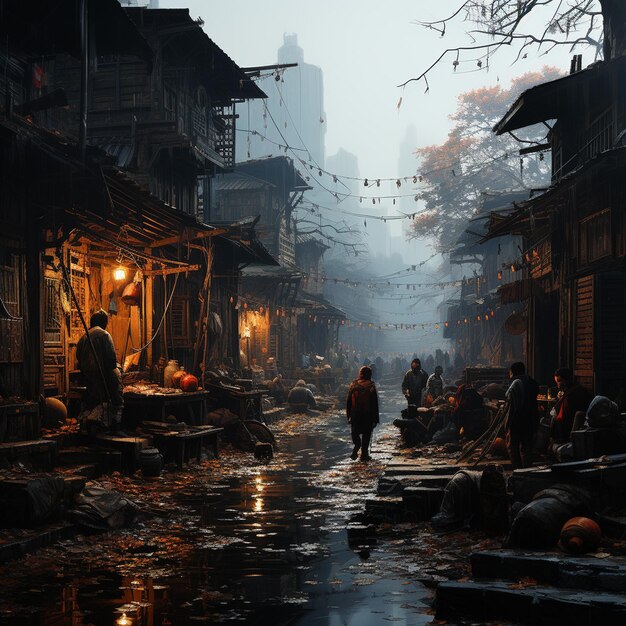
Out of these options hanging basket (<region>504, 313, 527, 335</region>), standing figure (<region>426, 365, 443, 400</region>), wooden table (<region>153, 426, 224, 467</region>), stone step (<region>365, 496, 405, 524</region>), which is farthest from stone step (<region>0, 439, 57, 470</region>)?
standing figure (<region>426, 365, 443, 400</region>)

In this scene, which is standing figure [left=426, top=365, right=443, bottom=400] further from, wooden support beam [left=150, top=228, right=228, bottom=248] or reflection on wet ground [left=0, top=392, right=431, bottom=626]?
reflection on wet ground [left=0, top=392, right=431, bottom=626]

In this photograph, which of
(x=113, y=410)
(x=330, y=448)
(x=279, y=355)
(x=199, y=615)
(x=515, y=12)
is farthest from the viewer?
(x=279, y=355)

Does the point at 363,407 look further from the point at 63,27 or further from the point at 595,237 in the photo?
the point at 63,27

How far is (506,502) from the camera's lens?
33.4 ft

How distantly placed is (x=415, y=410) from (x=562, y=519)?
1414cm

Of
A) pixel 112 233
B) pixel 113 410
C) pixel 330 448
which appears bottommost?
pixel 330 448

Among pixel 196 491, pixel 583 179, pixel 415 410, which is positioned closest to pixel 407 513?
pixel 196 491

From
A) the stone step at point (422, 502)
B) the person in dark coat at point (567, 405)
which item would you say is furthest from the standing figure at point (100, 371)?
the person in dark coat at point (567, 405)

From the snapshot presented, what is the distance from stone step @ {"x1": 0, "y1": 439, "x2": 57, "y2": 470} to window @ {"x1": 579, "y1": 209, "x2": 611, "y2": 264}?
33.9ft

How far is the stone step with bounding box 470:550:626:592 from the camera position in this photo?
7.15 metres

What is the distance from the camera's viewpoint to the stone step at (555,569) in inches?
281

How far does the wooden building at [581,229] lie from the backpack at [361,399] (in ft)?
13.9

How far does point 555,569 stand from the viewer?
7.55 metres

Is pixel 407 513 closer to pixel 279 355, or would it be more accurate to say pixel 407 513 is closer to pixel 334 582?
pixel 334 582
